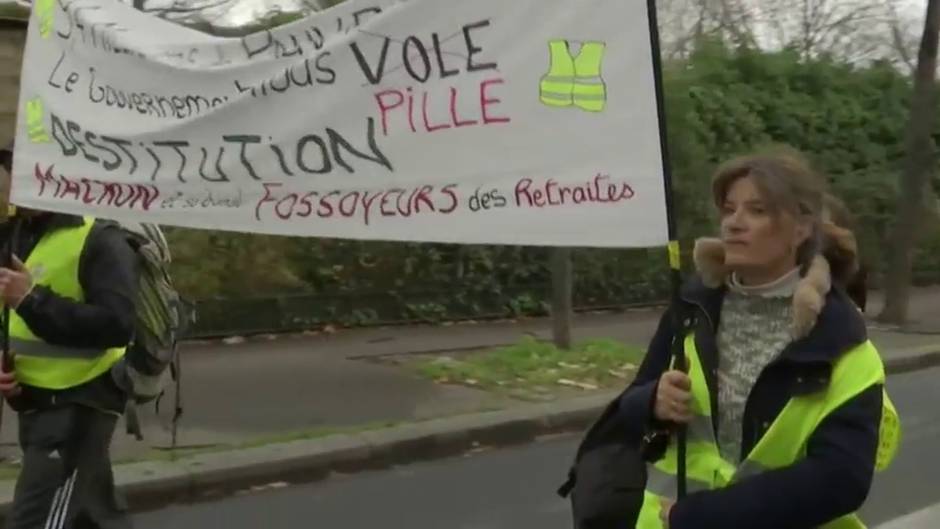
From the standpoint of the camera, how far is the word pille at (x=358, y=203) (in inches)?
119

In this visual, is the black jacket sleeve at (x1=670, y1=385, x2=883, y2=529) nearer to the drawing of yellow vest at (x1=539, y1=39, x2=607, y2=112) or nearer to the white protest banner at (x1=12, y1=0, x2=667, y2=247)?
the white protest banner at (x1=12, y1=0, x2=667, y2=247)

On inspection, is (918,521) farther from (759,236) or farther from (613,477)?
(759,236)

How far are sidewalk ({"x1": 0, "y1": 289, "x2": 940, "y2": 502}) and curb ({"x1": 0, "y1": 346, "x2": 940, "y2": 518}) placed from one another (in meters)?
0.20

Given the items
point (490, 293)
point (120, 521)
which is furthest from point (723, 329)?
point (490, 293)

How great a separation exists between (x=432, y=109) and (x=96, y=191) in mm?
1156

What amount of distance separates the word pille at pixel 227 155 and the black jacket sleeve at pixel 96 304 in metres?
0.42

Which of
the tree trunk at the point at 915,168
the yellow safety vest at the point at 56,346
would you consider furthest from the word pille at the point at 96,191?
the tree trunk at the point at 915,168

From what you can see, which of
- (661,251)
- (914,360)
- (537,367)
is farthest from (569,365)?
(661,251)

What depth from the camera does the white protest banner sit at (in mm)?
2803

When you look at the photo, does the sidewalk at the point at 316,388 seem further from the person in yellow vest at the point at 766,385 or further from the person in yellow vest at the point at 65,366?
the person in yellow vest at the point at 766,385

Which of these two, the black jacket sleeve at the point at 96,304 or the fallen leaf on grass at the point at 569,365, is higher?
the black jacket sleeve at the point at 96,304

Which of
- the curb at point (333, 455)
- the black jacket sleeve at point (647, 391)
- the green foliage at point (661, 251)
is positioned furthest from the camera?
the green foliage at point (661, 251)

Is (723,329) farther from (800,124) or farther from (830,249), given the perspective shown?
(800,124)

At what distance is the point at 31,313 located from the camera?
3.97m
